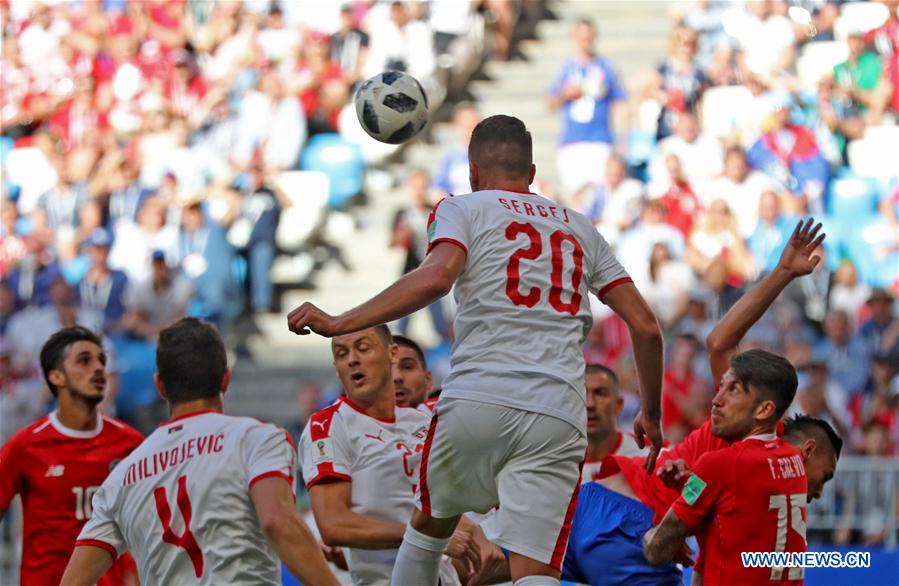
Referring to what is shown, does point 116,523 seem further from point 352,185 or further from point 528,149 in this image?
point 352,185

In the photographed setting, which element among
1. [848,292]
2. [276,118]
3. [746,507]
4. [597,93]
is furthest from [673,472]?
[276,118]

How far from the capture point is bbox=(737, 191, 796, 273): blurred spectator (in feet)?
48.5

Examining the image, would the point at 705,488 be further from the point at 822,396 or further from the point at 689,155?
the point at 689,155

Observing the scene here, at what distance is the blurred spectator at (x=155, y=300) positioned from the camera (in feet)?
49.7

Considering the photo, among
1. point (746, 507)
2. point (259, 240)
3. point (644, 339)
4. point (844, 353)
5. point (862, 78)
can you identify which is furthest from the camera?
point (862, 78)

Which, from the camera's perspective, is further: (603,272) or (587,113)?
(587,113)

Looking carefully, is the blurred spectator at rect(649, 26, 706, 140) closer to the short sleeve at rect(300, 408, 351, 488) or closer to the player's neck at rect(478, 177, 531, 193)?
the short sleeve at rect(300, 408, 351, 488)

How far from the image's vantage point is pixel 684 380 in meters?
12.7

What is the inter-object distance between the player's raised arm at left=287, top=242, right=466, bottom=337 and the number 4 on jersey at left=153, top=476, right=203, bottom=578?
766 mm

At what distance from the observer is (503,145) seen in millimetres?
6078

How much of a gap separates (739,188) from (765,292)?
8727mm

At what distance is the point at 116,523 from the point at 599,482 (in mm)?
2425

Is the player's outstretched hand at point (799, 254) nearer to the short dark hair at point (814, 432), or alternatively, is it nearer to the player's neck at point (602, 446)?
the short dark hair at point (814, 432)

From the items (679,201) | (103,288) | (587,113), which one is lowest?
(103,288)
